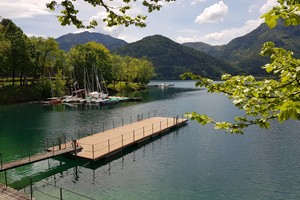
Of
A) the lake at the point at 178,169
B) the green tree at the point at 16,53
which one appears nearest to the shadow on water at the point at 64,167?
the lake at the point at 178,169

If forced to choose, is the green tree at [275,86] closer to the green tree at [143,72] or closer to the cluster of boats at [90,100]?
the cluster of boats at [90,100]

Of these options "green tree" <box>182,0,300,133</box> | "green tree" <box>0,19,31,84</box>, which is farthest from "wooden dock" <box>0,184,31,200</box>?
"green tree" <box>0,19,31,84</box>

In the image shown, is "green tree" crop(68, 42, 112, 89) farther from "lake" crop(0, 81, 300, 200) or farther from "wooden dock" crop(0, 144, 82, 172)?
"wooden dock" crop(0, 144, 82, 172)

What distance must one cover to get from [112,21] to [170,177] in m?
19.6

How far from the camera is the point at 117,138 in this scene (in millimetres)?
39969

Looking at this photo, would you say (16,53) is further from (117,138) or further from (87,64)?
(117,138)

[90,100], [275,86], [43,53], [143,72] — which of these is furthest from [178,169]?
[143,72]

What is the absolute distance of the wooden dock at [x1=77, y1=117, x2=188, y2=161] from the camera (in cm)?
3272

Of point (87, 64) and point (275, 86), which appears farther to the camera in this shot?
point (87, 64)

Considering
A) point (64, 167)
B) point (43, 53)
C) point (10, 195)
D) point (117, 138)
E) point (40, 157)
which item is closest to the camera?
point (10, 195)

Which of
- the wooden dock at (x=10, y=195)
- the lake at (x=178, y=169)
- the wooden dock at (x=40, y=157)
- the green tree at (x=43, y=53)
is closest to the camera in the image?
the wooden dock at (x=10, y=195)

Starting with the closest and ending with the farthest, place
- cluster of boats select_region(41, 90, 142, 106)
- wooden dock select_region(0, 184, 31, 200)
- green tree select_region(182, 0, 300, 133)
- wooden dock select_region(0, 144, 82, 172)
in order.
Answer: green tree select_region(182, 0, 300, 133) → wooden dock select_region(0, 184, 31, 200) → wooden dock select_region(0, 144, 82, 172) → cluster of boats select_region(41, 90, 142, 106)

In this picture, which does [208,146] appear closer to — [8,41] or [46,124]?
[46,124]

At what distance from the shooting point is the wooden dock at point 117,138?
32725 mm
